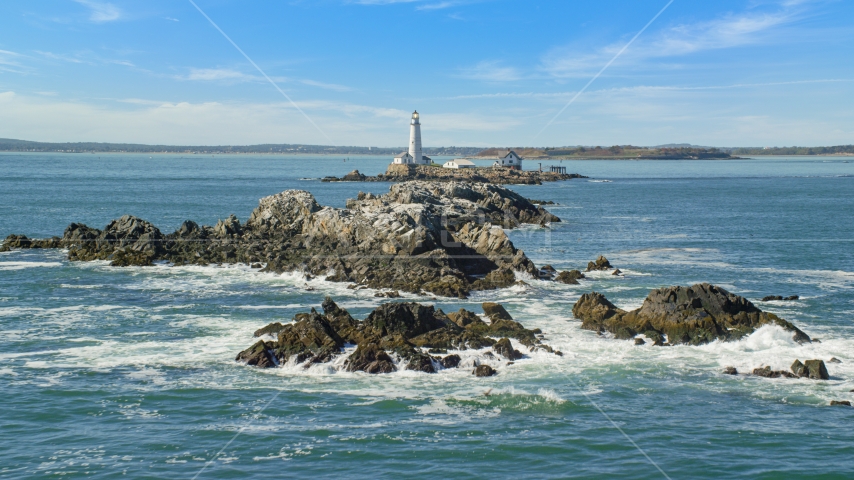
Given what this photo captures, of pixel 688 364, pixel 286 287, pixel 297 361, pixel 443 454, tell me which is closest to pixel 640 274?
pixel 688 364

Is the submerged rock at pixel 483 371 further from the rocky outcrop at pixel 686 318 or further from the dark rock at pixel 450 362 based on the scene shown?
the rocky outcrop at pixel 686 318

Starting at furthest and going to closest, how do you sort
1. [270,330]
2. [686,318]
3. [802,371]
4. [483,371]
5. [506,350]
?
[686,318] < [270,330] < [506,350] < [483,371] < [802,371]

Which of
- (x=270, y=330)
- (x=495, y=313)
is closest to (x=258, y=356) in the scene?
(x=270, y=330)

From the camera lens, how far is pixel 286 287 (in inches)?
1320

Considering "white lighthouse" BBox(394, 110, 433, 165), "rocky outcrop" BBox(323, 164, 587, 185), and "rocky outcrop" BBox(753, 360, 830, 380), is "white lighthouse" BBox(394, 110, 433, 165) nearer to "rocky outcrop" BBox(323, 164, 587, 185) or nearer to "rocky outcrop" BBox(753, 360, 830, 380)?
"rocky outcrop" BBox(323, 164, 587, 185)

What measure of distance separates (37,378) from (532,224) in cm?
4806

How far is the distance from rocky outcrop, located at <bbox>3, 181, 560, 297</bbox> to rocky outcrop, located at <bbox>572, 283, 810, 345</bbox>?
7.60 meters

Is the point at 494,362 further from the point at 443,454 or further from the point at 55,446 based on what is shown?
the point at 55,446

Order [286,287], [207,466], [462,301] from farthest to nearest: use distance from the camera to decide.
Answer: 1. [286,287]
2. [462,301]
3. [207,466]

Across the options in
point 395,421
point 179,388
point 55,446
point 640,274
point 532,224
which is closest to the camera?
point 55,446

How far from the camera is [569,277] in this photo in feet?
113

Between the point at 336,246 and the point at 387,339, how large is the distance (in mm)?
18277

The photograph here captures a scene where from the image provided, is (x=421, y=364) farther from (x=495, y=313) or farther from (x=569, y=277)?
(x=569, y=277)

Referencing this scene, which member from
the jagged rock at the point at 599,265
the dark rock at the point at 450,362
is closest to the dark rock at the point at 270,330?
the dark rock at the point at 450,362
